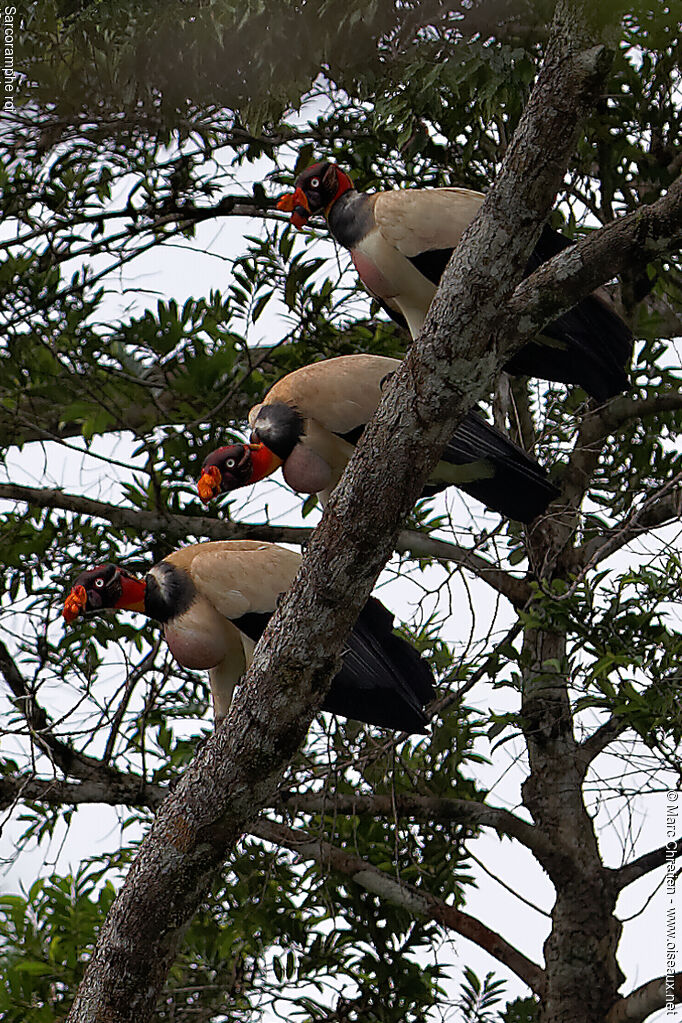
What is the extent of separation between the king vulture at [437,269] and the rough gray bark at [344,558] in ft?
2.36

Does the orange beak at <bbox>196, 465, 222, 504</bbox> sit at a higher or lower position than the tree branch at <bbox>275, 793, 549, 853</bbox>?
higher

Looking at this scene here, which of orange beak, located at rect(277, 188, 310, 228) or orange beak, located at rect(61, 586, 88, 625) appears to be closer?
orange beak, located at rect(61, 586, 88, 625)

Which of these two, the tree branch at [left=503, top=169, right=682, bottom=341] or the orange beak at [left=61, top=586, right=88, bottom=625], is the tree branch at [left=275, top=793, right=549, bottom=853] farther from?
the tree branch at [left=503, top=169, right=682, bottom=341]

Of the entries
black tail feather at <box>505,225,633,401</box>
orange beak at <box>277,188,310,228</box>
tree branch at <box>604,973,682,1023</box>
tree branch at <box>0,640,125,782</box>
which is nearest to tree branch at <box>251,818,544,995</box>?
tree branch at <box>604,973,682,1023</box>

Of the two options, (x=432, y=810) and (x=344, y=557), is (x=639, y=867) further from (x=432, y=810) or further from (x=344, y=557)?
(x=344, y=557)

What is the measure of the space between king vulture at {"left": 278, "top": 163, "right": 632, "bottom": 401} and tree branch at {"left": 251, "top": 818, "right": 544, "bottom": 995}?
1.43 m

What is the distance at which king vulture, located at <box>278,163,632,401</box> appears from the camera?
267 centimetres

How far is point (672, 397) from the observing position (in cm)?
345

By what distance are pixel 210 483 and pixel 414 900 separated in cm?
137

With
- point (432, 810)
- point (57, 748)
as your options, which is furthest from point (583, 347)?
point (57, 748)

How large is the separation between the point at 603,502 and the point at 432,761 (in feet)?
3.07

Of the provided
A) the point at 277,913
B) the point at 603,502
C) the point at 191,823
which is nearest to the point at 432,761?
the point at 277,913

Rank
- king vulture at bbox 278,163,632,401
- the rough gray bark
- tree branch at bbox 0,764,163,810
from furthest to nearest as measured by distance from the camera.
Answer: tree branch at bbox 0,764,163,810
king vulture at bbox 278,163,632,401
the rough gray bark

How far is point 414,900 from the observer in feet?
10.8
